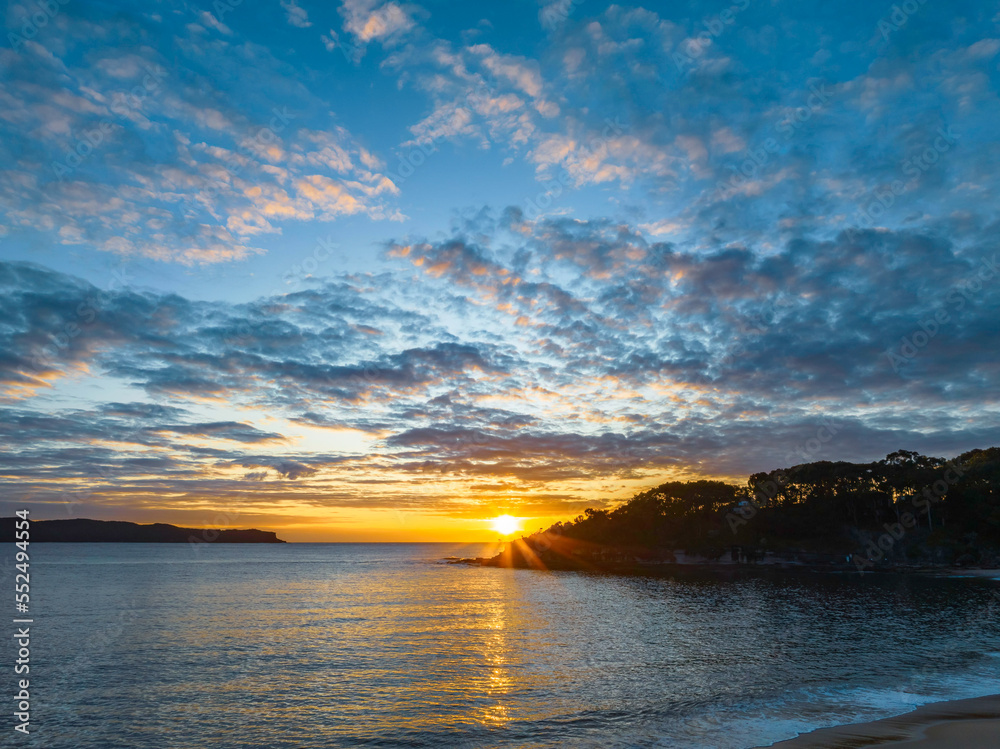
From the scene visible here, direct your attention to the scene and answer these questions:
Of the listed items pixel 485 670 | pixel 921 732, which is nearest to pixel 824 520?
pixel 485 670

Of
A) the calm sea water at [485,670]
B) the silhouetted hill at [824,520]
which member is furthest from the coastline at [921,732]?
the silhouetted hill at [824,520]

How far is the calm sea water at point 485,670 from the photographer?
24.0 meters

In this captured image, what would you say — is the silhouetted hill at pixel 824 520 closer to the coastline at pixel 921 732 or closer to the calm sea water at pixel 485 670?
the calm sea water at pixel 485 670

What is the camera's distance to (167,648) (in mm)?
40719

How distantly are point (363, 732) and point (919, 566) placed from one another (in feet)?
499

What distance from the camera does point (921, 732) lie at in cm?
2116

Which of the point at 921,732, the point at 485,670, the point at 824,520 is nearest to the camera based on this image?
the point at 921,732

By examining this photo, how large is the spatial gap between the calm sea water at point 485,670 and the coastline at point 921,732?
1.19 m

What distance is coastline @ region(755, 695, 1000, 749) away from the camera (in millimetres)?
19750

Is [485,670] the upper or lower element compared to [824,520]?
upper

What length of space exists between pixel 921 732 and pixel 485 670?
22.8 metres

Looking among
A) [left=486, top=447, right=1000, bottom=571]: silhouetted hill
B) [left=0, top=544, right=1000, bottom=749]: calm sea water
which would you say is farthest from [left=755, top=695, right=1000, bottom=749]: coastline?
[left=486, top=447, right=1000, bottom=571]: silhouetted hill

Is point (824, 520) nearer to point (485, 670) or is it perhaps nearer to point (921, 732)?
point (485, 670)

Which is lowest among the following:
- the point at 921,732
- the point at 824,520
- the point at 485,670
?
the point at 824,520
